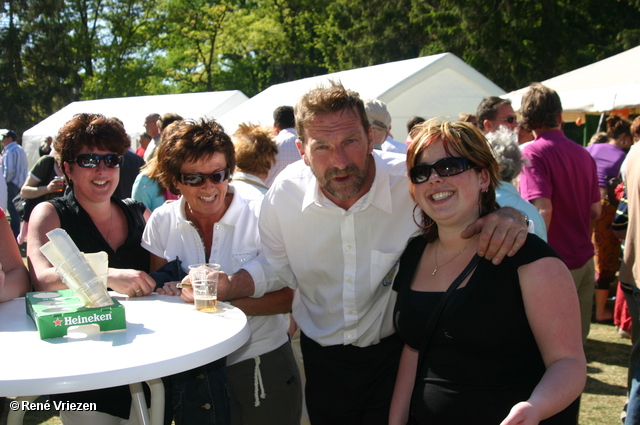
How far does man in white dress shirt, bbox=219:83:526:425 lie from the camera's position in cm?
258

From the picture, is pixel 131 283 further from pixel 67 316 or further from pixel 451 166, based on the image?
pixel 451 166

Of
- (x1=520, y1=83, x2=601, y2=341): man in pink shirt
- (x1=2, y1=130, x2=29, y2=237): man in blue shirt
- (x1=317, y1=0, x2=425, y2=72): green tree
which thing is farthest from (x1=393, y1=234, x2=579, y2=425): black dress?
(x1=317, y1=0, x2=425, y2=72): green tree

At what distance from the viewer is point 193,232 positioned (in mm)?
2766

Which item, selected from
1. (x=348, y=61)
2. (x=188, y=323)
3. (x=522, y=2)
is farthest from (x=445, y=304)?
(x=348, y=61)

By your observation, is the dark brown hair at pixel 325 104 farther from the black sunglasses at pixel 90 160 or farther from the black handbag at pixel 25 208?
the black handbag at pixel 25 208

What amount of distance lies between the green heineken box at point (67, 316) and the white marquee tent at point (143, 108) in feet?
37.5

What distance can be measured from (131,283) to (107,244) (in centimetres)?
43

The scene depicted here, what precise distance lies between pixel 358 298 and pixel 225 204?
79 cm

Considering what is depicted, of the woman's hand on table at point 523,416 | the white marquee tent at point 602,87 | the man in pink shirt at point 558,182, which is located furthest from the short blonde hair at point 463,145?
the white marquee tent at point 602,87

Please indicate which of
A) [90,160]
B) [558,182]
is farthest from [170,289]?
[558,182]

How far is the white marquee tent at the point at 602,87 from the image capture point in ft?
23.1

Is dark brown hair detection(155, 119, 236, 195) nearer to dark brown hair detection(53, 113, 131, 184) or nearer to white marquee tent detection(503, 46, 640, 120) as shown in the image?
dark brown hair detection(53, 113, 131, 184)

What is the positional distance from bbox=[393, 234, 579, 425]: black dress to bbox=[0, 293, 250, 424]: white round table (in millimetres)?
698

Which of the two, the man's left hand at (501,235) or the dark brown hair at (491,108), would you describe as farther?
the dark brown hair at (491,108)
